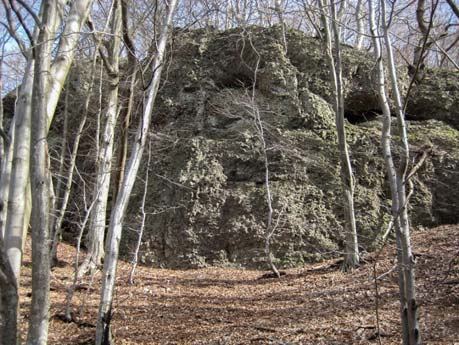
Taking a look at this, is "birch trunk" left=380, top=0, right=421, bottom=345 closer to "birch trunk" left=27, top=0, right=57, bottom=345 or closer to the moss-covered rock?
"birch trunk" left=27, top=0, right=57, bottom=345

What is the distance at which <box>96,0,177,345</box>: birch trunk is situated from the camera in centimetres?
448

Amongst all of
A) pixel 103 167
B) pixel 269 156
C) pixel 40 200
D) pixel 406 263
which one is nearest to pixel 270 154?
pixel 269 156

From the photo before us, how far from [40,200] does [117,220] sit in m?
1.73

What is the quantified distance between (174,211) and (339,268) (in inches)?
181

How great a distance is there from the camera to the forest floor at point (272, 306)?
5711mm

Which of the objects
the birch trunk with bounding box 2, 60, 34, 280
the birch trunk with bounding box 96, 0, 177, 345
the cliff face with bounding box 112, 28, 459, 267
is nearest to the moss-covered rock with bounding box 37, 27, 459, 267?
the cliff face with bounding box 112, 28, 459, 267

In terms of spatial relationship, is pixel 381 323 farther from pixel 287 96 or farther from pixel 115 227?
pixel 287 96

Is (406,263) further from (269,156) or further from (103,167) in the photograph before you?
(269,156)

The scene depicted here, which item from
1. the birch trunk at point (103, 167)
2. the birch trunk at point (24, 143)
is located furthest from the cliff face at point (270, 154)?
the birch trunk at point (24, 143)

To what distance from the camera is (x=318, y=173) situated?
12.0 m

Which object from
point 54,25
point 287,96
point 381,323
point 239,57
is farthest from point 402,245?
point 239,57

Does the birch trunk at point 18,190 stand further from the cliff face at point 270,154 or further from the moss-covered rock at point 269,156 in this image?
the cliff face at point 270,154

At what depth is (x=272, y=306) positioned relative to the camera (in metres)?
7.40

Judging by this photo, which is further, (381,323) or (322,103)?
(322,103)
